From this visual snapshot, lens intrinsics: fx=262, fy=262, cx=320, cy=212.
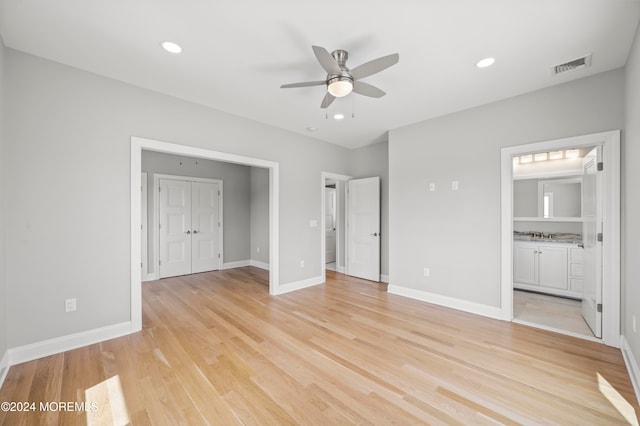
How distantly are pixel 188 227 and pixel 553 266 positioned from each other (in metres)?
6.89

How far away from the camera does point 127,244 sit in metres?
2.91

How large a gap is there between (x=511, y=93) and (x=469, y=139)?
67 centimetres

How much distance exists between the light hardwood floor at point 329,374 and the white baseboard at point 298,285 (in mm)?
936

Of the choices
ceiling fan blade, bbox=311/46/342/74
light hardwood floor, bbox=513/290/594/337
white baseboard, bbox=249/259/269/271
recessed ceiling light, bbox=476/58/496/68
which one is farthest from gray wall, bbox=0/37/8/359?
light hardwood floor, bbox=513/290/594/337

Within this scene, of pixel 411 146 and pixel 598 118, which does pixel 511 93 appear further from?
pixel 411 146

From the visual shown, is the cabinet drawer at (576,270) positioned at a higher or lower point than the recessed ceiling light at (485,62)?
lower

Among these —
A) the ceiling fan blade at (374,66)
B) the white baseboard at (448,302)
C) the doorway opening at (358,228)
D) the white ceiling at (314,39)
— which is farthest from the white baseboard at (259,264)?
the ceiling fan blade at (374,66)

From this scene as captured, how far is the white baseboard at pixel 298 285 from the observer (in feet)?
14.5

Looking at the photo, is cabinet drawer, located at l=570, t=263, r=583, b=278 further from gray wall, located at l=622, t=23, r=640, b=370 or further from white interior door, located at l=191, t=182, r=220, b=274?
white interior door, located at l=191, t=182, r=220, b=274

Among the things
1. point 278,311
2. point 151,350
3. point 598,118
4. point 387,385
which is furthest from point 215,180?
point 598,118

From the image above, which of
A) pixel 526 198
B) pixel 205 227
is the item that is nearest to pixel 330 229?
pixel 205 227

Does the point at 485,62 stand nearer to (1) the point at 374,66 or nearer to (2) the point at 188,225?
(1) the point at 374,66

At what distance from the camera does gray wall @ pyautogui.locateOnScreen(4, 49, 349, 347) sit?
7.73 feet

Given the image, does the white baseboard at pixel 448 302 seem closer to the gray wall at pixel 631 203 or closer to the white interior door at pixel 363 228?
the white interior door at pixel 363 228
